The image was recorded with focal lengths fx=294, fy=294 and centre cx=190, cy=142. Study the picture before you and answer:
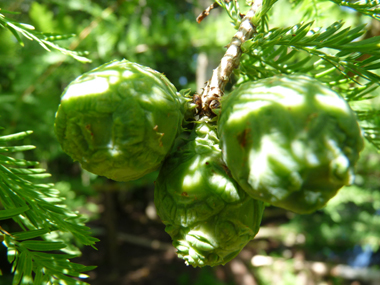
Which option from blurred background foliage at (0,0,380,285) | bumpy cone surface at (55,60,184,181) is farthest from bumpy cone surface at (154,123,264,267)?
blurred background foliage at (0,0,380,285)

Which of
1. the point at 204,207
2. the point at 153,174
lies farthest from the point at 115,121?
the point at 153,174

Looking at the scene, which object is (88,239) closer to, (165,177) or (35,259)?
(35,259)

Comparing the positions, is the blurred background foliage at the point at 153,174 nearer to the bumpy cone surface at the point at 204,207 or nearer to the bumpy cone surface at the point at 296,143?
the bumpy cone surface at the point at 204,207

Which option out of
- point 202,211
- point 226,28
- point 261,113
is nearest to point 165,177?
point 202,211

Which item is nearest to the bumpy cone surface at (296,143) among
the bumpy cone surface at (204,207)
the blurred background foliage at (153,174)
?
the bumpy cone surface at (204,207)

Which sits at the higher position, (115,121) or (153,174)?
(115,121)

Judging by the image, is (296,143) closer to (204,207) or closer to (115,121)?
(204,207)

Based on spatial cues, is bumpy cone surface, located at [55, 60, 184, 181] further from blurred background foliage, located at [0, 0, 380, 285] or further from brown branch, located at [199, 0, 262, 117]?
blurred background foliage, located at [0, 0, 380, 285]
